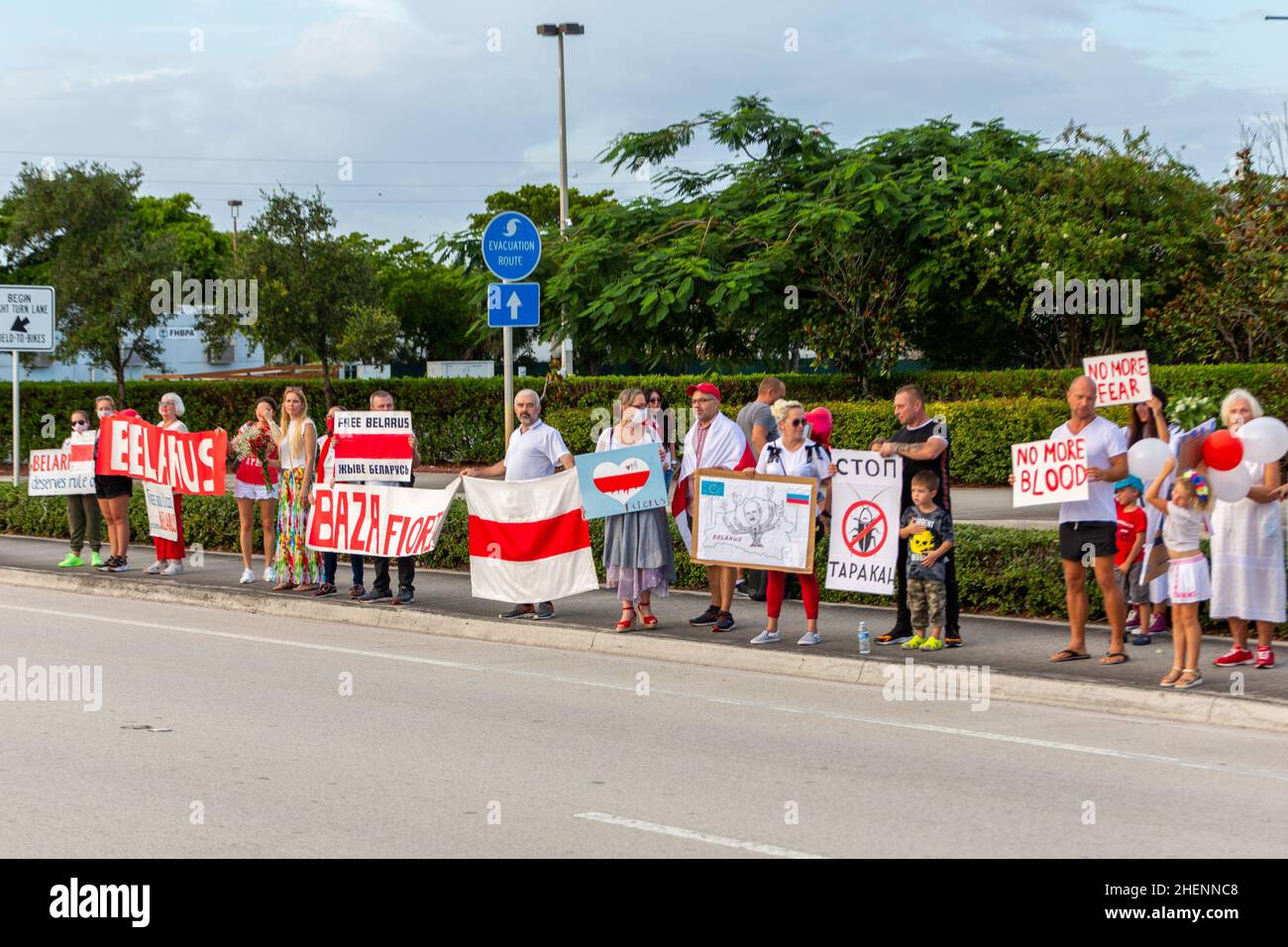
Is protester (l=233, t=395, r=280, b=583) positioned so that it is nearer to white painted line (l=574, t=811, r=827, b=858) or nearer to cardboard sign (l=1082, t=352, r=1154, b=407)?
cardboard sign (l=1082, t=352, r=1154, b=407)

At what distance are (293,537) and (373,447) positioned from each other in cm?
134

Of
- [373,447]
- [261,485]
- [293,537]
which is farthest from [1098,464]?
[261,485]

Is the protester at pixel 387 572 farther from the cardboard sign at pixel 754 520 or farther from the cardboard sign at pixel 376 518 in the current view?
the cardboard sign at pixel 754 520

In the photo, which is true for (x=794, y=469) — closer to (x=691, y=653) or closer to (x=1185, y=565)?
(x=691, y=653)

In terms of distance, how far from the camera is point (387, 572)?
49.7ft

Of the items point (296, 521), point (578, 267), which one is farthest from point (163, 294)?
point (296, 521)

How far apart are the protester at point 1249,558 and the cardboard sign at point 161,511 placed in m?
11.7

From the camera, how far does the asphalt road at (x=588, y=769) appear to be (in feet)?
22.1

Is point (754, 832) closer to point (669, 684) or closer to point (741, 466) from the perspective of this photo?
point (669, 684)

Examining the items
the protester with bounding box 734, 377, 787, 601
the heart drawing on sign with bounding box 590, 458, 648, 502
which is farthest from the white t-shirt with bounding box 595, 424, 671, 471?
the protester with bounding box 734, 377, 787, 601

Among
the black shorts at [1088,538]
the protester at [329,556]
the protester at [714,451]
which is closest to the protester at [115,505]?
the protester at [329,556]

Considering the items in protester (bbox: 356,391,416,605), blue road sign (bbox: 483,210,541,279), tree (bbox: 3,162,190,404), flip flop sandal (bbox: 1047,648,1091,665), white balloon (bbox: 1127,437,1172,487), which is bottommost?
flip flop sandal (bbox: 1047,648,1091,665)

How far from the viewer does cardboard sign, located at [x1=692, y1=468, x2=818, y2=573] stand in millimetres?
12531

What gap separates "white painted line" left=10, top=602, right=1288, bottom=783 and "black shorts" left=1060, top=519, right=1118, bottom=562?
7.38ft
